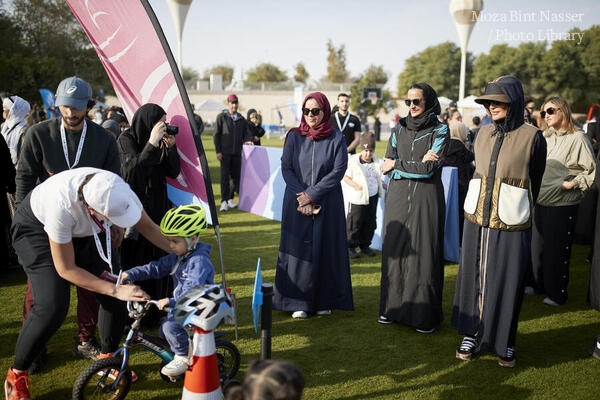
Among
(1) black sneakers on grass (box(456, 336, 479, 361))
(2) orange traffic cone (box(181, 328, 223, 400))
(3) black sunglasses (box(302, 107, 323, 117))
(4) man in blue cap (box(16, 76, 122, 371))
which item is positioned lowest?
(1) black sneakers on grass (box(456, 336, 479, 361))

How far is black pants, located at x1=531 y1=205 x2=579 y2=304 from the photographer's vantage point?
4.96 meters

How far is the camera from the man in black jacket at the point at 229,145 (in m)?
9.78

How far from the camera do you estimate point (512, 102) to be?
Answer: 342cm

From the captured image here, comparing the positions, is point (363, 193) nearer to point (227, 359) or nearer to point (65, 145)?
point (227, 359)

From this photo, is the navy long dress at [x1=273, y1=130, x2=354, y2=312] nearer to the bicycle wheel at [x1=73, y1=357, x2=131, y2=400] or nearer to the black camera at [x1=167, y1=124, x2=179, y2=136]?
the black camera at [x1=167, y1=124, x2=179, y2=136]

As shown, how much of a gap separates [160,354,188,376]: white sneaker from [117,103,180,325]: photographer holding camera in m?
1.16

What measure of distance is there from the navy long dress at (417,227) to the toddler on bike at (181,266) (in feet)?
6.28

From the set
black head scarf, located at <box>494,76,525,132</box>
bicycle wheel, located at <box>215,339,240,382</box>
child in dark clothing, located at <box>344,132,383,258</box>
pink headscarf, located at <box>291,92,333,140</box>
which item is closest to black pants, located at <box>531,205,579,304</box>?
black head scarf, located at <box>494,76,525,132</box>

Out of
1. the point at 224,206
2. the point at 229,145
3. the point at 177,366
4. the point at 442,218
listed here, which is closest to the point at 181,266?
the point at 177,366

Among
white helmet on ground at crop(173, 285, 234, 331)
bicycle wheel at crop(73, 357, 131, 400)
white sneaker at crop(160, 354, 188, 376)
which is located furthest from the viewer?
white sneaker at crop(160, 354, 188, 376)

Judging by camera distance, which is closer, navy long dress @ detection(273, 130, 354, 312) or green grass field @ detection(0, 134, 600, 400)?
green grass field @ detection(0, 134, 600, 400)

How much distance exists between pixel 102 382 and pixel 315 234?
2.23 m

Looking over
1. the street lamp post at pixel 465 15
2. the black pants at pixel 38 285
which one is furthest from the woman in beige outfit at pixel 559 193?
the street lamp post at pixel 465 15

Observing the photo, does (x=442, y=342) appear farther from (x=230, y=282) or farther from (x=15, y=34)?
(x=15, y=34)
